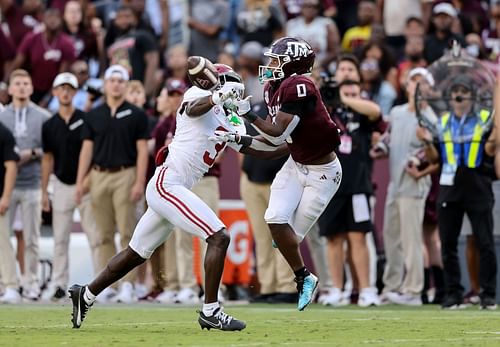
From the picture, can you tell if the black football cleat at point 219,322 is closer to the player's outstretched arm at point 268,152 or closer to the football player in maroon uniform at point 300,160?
the football player in maroon uniform at point 300,160

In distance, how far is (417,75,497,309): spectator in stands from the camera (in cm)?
1290

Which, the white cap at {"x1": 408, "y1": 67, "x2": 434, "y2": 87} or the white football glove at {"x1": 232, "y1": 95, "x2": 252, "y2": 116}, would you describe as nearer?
the white football glove at {"x1": 232, "y1": 95, "x2": 252, "y2": 116}

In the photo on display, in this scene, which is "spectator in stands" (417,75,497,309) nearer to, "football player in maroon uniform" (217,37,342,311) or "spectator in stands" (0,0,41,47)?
"football player in maroon uniform" (217,37,342,311)

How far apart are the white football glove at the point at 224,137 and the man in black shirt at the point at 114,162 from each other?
4.96 meters

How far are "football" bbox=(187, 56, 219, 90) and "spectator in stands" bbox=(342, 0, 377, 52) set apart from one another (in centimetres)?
912

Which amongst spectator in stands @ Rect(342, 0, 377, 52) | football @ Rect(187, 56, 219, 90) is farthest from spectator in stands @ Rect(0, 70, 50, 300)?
Result: football @ Rect(187, 56, 219, 90)

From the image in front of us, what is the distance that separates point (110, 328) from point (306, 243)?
6412mm

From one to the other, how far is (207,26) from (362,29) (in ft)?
7.89

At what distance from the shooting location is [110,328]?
9.98 m

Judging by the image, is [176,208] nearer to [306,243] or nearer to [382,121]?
[382,121]

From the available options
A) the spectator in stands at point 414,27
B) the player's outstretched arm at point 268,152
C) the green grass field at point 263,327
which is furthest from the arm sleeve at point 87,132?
the spectator in stands at point 414,27

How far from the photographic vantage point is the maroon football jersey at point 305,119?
1013 centimetres

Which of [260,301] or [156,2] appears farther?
[156,2]

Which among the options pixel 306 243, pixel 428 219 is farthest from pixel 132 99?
pixel 428 219
